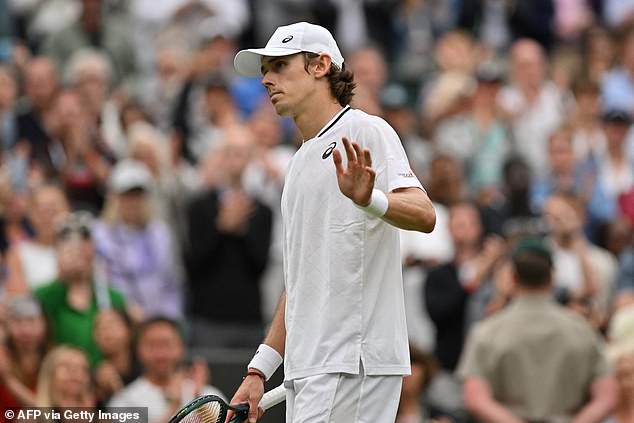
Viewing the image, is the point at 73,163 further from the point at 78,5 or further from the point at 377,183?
the point at 377,183

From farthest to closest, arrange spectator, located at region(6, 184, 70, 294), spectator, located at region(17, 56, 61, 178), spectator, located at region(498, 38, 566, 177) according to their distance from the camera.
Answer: spectator, located at region(498, 38, 566, 177) → spectator, located at region(17, 56, 61, 178) → spectator, located at region(6, 184, 70, 294)

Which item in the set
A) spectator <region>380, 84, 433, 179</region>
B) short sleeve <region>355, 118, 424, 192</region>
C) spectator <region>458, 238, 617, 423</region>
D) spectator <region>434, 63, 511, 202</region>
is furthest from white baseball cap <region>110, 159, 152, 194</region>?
short sleeve <region>355, 118, 424, 192</region>

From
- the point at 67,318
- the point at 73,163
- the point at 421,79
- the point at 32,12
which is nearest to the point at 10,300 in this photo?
the point at 67,318

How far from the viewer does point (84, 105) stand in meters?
13.7

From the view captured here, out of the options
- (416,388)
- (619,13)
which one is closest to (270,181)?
(416,388)

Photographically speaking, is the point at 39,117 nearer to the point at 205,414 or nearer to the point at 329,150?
the point at 205,414

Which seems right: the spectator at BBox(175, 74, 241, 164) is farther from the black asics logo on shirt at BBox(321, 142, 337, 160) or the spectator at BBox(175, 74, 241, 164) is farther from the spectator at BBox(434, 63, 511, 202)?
the black asics logo on shirt at BBox(321, 142, 337, 160)

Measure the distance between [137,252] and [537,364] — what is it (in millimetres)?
3509

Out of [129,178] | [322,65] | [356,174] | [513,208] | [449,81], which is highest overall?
[322,65]

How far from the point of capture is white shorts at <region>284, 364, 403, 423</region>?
5.94 metres

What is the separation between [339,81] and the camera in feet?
20.4

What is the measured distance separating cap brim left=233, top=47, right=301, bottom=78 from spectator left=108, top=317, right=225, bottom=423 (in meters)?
3.19

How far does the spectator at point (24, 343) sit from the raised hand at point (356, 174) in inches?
196

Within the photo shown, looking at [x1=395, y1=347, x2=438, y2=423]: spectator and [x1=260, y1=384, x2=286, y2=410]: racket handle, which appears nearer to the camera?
[x1=260, y1=384, x2=286, y2=410]: racket handle
